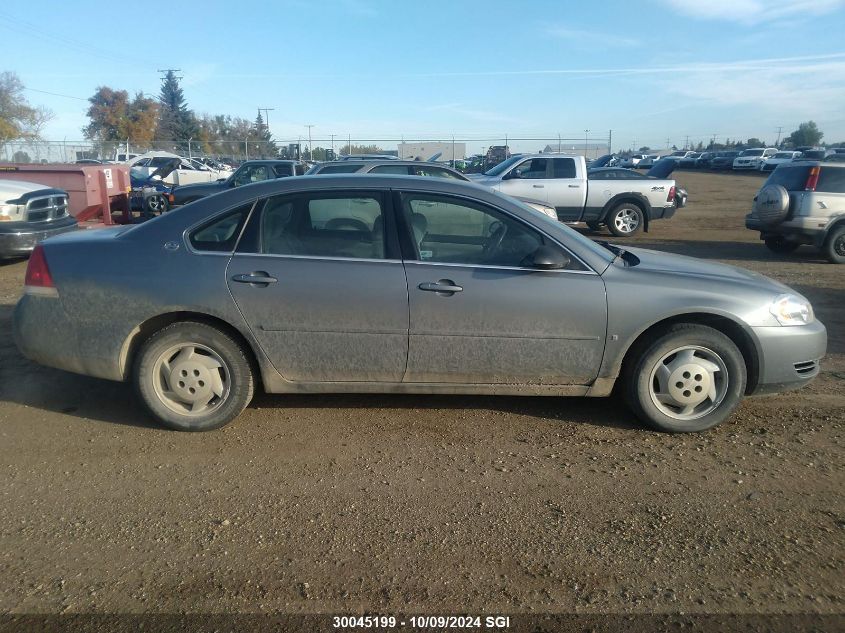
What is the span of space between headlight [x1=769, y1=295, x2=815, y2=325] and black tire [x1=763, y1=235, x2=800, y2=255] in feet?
29.5

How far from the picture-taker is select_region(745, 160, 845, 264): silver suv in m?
11.3

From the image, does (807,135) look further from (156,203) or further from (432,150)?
(156,203)

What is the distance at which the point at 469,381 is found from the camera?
14.0 ft

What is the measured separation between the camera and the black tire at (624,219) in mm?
14984

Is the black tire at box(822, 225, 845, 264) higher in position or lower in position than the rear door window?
lower

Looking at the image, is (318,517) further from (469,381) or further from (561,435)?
(561,435)

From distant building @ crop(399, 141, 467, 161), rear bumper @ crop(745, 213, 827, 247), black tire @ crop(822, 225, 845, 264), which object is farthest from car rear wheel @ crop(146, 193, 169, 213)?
distant building @ crop(399, 141, 467, 161)

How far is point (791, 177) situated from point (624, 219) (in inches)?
152

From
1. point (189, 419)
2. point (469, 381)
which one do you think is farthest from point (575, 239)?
point (189, 419)

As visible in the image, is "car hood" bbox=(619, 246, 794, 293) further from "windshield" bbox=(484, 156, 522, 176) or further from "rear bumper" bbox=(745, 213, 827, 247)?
"windshield" bbox=(484, 156, 522, 176)

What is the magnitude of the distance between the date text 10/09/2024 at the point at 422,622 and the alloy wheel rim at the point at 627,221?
1348 centimetres

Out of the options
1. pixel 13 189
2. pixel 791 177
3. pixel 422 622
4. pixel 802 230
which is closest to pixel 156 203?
pixel 13 189

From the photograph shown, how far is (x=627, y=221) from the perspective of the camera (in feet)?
49.8

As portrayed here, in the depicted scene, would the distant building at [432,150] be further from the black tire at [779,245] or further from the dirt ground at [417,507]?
the dirt ground at [417,507]
